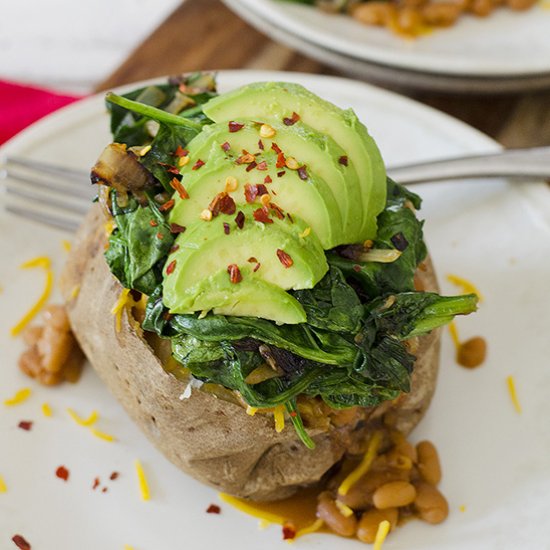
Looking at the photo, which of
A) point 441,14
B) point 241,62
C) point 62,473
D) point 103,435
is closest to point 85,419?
point 103,435

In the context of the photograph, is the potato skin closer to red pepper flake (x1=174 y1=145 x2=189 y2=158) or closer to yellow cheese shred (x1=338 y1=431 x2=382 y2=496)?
yellow cheese shred (x1=338 y1=431 x2=382 y2=496)

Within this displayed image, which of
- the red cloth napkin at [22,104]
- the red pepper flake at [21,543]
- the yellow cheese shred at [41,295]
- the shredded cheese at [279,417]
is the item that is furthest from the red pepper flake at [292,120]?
the red cloth napkin at [22,104]

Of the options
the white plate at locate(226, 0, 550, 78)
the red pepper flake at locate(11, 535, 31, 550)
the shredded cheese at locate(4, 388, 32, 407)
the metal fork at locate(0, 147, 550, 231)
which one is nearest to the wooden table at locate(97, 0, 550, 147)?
the white plate at locate(226, 0, 550, 78)

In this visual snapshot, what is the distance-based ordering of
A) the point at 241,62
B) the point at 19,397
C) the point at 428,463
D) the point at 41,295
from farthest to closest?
1. the point at 241,62
2. the point at 41,295
3. the point at 19,397
4. the point at 428,463

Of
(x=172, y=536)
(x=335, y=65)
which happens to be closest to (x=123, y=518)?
(x=172, y=536)

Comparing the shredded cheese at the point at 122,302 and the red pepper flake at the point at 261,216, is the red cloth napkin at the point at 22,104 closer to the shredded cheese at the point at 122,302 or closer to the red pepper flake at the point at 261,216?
the shredded cheese at the point at 122,302

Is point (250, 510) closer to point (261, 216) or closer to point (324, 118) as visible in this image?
point (261, 216)

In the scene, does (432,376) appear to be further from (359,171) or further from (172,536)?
(172,536)
